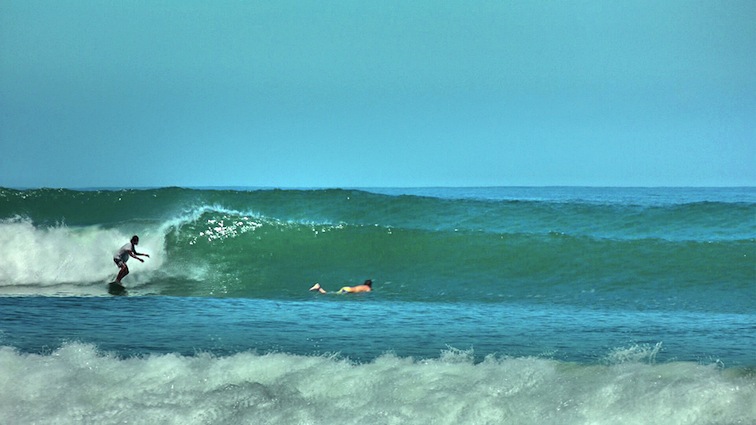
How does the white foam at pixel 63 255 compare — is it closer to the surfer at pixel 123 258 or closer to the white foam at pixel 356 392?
the surfer at pixel 123 258

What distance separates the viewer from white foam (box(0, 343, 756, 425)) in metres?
5.82

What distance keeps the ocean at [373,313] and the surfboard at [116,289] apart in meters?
0.25

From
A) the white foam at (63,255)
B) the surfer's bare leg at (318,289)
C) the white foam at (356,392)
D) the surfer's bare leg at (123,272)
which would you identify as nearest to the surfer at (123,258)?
the surfer's bare leg at (123,272)

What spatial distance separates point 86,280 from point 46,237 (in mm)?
2204

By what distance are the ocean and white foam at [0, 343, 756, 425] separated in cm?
2

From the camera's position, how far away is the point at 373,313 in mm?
11719

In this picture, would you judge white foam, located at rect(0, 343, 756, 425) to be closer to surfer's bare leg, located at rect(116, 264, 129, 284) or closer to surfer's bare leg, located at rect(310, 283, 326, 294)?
surfer's bare leg, located at rect(310, 283, 326, 294)

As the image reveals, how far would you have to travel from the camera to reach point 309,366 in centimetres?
686

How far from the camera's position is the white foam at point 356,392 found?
19.1 feet

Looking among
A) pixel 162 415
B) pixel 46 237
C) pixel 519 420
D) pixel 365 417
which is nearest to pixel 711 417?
pixel 519 420

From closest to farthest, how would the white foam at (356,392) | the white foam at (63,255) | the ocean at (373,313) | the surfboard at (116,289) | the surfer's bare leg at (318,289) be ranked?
the white foam at (356,392), the ocean at (373,313), the surfboard at (116,289), the surfer's bare leg at (318,289), the white foam at (63,255)

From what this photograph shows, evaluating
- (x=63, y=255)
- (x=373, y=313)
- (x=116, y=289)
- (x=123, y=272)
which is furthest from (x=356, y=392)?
(x=63, y=255)

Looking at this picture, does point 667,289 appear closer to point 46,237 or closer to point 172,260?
point 172,260

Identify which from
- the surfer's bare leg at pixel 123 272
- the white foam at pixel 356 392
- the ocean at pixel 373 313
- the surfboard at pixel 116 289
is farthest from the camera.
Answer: the surfer's bare leg at pixel 123 272
